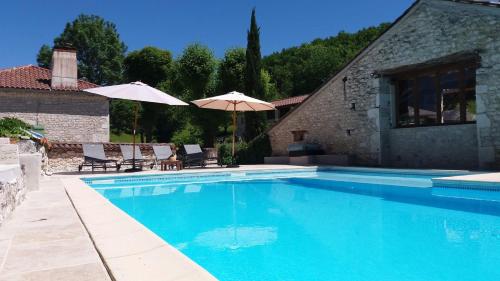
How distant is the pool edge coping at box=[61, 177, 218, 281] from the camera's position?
207cm

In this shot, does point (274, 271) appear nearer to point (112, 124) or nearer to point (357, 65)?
point (357, 65)

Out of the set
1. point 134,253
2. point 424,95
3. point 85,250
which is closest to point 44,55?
point 424,95

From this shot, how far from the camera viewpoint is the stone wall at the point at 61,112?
56.6 ft

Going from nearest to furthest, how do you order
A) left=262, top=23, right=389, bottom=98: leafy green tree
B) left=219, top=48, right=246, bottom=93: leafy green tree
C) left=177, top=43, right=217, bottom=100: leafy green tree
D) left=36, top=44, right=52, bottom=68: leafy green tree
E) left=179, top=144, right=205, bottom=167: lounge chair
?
1. left=179, top=144, right=205, bottom=167: lounge chair
2. left=219, top=48, right=246, bottom=93: leafy green tree
3. left=177, top=43, right=217, bottom=100: leafy green tree
4. left=262, top=23, right=389, bottom=98: leafy green tree
5. left=36, top=44, right=52, bottom=68: leafy green tree

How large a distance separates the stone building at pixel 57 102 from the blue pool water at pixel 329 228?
10.7 m

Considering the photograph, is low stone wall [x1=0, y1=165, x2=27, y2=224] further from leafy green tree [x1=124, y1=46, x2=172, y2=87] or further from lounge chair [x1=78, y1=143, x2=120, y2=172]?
leafy green tree [x1=124, y1=46, x2=172, y2=87]

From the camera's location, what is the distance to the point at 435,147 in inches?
453

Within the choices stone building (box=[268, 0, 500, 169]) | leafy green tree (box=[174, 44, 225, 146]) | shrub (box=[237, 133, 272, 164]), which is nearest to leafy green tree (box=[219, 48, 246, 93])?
leafy green tree (box=[174, 44, 225, 146])

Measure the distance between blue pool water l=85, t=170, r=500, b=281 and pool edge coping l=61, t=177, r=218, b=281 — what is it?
61 centimetres

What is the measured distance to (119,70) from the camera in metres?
46.0

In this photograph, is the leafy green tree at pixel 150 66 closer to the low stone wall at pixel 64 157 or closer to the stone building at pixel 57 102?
the stone building at pixel 57 102

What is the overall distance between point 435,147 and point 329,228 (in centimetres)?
856

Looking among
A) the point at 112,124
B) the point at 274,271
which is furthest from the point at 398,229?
the point at 112,124

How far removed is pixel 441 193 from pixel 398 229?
334cm
